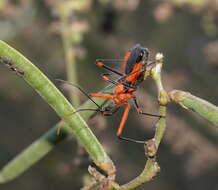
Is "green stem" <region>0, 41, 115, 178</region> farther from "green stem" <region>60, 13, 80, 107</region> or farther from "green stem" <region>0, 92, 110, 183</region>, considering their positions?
"green stem" <region>60, 13, 80, 107</region>

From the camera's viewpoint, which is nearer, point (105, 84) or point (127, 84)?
point (127, 84)

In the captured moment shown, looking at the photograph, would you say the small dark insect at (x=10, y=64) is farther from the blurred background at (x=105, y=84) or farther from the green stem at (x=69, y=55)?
the blurred background at (x=105, y=84)

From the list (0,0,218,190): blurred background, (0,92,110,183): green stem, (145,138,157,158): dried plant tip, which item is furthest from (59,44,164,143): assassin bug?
(0,0,218,190): blurred background


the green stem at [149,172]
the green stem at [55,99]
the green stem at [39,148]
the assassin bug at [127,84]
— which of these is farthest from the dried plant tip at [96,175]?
the assassin bug at [127,84]

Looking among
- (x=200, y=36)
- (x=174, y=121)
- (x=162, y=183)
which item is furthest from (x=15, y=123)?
(x=174, y=121)

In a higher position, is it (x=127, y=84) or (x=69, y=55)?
(x=69, y=55)

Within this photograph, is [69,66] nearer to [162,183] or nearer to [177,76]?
[177,76]

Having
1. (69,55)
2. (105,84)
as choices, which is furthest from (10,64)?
(105,84)

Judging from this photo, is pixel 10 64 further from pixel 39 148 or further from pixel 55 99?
pixel 39 148
